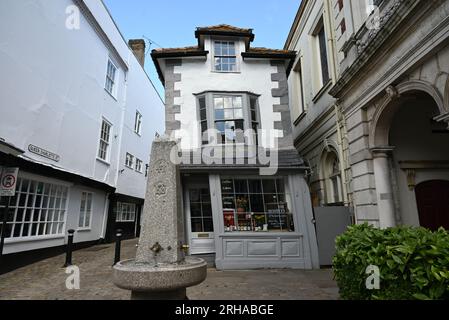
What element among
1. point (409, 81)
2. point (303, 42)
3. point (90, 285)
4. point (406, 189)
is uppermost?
point (303, 42)

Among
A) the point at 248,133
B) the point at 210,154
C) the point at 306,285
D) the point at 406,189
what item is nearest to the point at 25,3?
the point at 210,154

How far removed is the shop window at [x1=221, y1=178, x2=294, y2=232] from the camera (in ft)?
29.0

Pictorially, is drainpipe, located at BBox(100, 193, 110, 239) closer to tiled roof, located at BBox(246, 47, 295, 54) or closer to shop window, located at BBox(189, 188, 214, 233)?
shop window, located at BBox(189, 188, 214, 233)

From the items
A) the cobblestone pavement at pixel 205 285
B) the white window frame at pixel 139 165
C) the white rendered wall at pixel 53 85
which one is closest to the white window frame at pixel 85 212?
the white rendered wall at pixel 53 85

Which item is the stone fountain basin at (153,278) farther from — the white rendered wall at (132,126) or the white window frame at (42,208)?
the white rendered wall at (132,126)

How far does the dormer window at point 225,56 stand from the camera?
1050 centimetres

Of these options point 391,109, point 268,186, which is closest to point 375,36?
point 391,109

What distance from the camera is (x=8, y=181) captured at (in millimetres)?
7086

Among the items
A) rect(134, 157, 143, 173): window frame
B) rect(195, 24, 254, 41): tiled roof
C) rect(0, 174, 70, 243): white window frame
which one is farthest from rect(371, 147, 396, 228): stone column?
rect(134, 157, 143, 173): window frame

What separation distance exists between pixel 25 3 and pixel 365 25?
9.92 metres

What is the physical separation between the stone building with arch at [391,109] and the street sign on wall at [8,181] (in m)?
9.00

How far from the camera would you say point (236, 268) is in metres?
8.29

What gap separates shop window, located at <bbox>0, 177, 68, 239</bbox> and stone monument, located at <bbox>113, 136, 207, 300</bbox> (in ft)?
21.0
